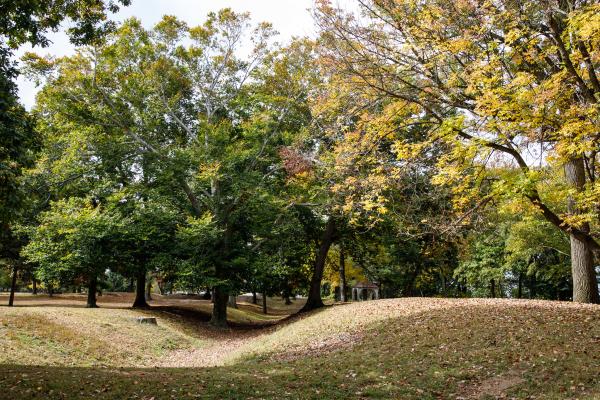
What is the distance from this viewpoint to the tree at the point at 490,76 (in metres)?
7.48

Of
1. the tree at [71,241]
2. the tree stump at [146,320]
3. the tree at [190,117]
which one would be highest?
the tree at [190,117]

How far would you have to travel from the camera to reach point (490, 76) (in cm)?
873

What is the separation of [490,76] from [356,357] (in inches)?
292

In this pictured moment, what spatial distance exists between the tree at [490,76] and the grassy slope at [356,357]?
115 inches

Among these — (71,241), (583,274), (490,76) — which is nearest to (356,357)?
(490,76)

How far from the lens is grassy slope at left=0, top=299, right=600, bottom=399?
7598mm

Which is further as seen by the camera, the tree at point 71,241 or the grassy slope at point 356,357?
the tree at point 71,241

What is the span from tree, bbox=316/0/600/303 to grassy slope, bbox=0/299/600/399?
9.56 ft

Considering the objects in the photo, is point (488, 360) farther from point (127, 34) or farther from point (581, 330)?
point (127, 34)

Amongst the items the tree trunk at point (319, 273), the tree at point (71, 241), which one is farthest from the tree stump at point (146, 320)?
the tree trunk at point (319, 273)

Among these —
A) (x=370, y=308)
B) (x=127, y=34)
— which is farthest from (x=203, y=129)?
(x=370, y=308)

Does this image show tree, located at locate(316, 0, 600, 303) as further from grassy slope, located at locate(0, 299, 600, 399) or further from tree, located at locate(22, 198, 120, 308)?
tree, located at locate(22, 198, 120, 308)

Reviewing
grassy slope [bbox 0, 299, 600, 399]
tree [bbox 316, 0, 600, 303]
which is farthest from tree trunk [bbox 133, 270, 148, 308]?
tree [bbox 316, 0, 600, 303]

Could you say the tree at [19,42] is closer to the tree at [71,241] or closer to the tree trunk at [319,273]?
the tree at [71,241]
